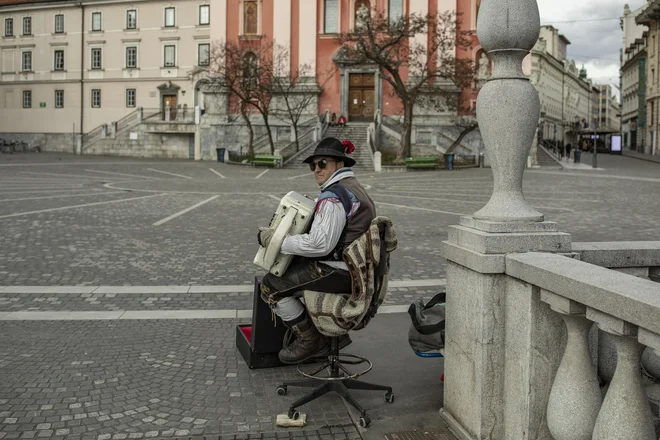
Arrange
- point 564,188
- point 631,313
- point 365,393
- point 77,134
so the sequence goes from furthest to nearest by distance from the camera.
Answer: point 77,134 → point 564,188 → point 365,393 → point 631,313

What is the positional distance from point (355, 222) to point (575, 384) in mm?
1778

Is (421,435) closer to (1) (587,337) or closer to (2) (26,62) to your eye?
(1) (587,337)

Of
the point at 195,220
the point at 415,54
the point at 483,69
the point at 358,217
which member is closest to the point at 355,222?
the point at 358,217

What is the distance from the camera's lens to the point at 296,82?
47375mm

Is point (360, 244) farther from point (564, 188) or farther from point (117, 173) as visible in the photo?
point (117, 173)

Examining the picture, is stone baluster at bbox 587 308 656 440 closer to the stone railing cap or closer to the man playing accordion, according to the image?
the stone railing cap

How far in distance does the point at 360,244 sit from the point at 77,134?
62098mm

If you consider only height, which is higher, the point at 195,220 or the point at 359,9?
the point at 359,9

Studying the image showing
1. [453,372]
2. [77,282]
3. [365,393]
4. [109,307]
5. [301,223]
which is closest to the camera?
[453,372]

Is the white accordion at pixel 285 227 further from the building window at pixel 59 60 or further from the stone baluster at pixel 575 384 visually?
the building window at pixel 59 60

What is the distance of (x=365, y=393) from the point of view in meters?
4.77

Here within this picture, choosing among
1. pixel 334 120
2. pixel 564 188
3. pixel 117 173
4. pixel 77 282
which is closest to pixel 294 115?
pixel 334 120

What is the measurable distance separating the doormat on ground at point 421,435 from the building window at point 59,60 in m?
68.1

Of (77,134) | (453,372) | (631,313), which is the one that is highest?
(77,134)
